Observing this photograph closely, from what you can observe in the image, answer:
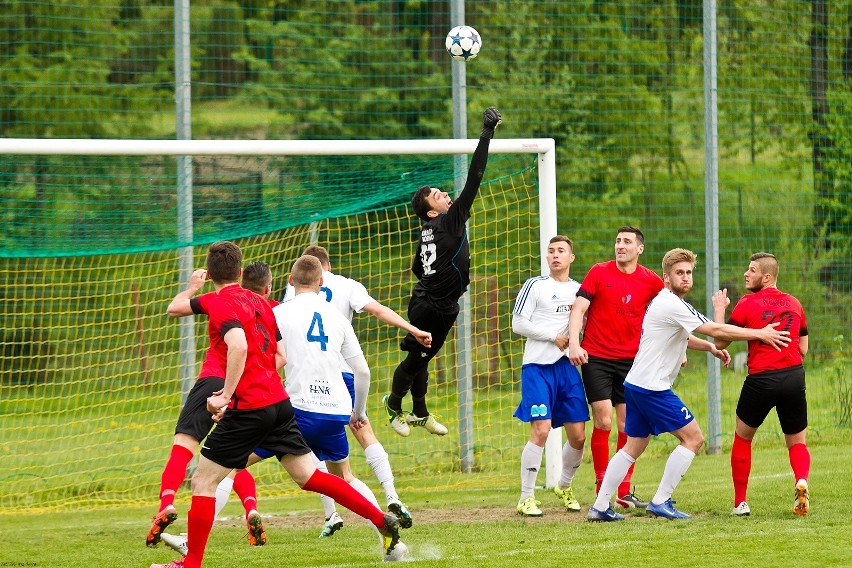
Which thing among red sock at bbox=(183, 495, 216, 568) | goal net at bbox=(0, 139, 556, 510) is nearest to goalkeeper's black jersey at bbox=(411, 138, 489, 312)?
goal net at bbox=(0, 139, 556, 510)

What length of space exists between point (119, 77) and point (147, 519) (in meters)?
12.6

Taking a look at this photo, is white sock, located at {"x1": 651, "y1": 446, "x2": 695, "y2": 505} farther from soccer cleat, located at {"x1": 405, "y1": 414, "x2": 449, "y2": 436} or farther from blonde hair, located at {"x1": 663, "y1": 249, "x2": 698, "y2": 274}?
soccer cleat, located at {"x1": 405, "y1": 414, "x2": 449, "y2": 436}

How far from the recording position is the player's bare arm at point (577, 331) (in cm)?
819

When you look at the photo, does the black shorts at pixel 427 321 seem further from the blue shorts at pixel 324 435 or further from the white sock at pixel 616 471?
the white sock at pixel 616 471

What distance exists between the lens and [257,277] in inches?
298

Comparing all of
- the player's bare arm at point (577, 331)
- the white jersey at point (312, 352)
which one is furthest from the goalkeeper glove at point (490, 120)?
the white jersey at point (312, 352)

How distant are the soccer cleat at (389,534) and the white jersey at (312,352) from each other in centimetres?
94

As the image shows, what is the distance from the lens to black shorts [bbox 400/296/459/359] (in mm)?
8836

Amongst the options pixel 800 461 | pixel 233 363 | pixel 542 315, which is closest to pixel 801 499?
pixel 800 461

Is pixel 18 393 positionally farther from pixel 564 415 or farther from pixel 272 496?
pixel 564 415

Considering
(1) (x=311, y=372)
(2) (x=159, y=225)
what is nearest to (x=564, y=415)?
(1) (x=311, y=372)

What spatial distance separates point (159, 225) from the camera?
42.8ft

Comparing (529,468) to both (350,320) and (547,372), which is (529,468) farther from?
(350,320)

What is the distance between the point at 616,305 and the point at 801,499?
1871 mm
